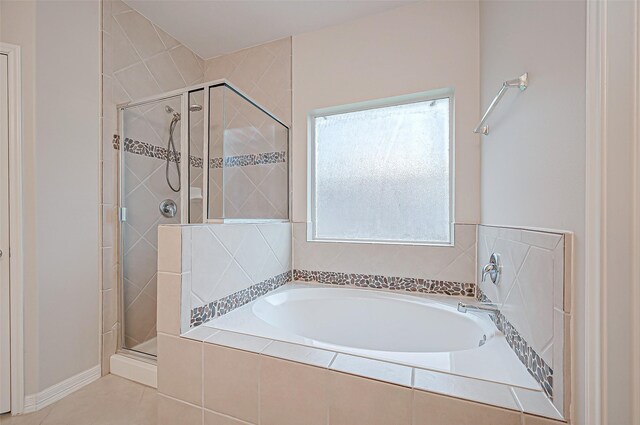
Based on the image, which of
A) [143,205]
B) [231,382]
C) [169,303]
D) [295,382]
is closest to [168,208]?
[143,205]

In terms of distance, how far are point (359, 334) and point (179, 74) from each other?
2.50m

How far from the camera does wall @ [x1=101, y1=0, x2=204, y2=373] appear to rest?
1.71 meters

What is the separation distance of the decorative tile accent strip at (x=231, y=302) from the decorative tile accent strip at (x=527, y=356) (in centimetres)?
122

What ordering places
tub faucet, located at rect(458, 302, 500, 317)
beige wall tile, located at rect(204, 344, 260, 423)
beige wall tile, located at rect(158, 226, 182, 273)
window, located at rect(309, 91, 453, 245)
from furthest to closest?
window, located at rect(309, 91, 453, 245) < tub faucet, located at rect(458, 302, 500, 317) < beige wall tile, located at rect(158, 226, 182, 273) < beige wall tile, located at rect(204, 344, 260, 423)

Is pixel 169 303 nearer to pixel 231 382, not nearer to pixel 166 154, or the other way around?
pixel 231 382

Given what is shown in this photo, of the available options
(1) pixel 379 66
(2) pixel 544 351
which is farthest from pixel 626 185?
(1) pixel 379 66

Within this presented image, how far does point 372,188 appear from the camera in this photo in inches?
75.9

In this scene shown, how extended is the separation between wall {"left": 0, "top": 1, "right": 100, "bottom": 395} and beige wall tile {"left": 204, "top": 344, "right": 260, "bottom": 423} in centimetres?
113

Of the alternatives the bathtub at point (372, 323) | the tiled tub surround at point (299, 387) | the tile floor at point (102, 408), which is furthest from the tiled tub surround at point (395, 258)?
the tile floor at point (102, 408)

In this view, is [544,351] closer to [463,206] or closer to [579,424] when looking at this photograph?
[579,424]

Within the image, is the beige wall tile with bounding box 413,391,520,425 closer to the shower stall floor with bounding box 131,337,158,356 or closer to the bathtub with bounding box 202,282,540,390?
the bathtub with bounding box 202,282,540,390

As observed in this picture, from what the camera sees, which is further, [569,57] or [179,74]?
[179,74]

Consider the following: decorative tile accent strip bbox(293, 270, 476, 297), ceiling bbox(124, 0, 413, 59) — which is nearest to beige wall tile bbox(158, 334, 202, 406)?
decorative tile accent strip bbox(293, 270, 476, 297)

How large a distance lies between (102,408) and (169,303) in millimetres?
887
